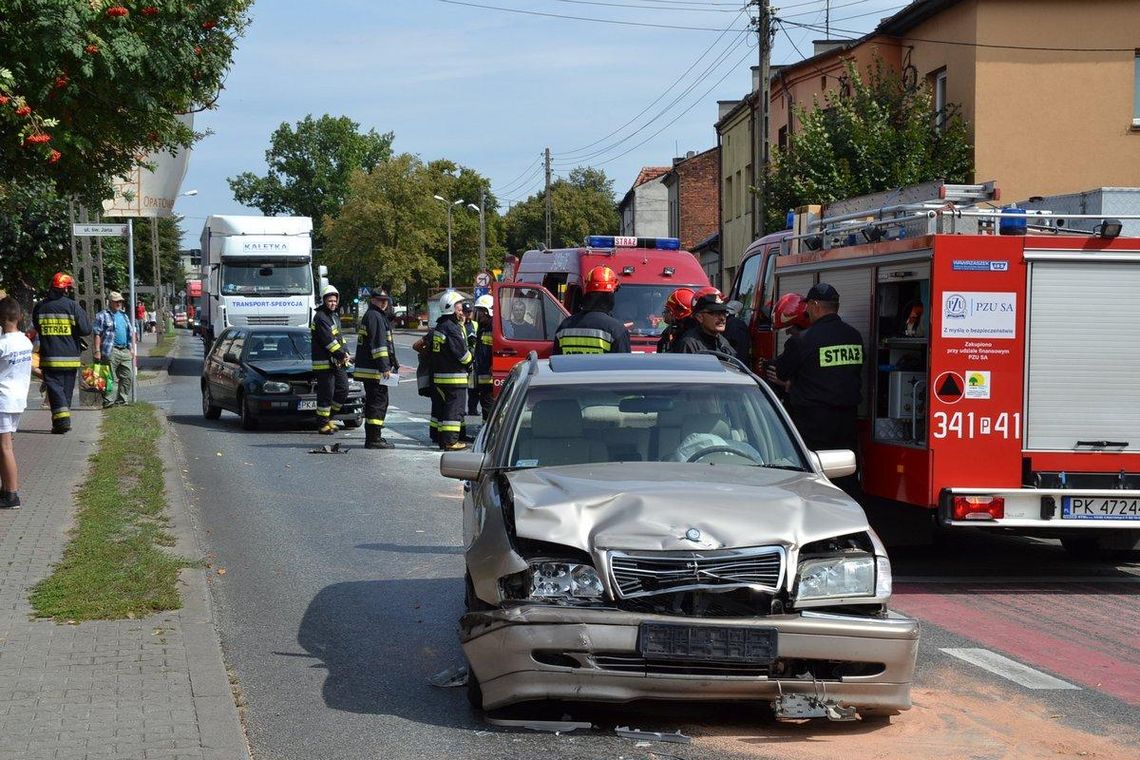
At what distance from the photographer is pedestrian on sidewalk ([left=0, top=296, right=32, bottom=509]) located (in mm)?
11062

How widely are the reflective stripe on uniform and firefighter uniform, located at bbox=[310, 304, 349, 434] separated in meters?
2.36

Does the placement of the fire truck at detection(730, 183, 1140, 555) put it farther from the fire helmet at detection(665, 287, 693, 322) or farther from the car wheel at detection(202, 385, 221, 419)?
the car wheel at detection(202, 385, 221, 419)

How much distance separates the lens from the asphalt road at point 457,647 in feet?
18.2

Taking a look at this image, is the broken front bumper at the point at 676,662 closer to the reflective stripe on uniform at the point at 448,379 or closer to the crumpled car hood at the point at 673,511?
the crumpled car hood at the point at 673,511

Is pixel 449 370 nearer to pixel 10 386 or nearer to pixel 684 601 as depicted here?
pixel 10 386

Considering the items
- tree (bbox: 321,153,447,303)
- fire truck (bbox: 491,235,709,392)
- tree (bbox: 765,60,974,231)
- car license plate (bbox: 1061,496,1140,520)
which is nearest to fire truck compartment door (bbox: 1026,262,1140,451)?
car license plate (bbox: 1061,496,1140,520)

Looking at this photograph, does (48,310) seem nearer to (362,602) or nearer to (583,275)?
(583,275)

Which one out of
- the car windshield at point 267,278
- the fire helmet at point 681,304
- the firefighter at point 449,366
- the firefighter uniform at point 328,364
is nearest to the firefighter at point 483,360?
the firefighter uniform at point 328,364

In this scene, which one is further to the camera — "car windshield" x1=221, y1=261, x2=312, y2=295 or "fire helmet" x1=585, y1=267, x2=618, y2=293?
"car windshield" x1=221, y1=261, x2=312, y2=295

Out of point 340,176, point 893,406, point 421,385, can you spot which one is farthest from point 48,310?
point 340,176

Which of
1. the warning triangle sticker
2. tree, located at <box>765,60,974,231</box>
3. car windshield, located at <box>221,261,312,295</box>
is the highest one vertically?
tree, located at <box>765,60,974,231</box>

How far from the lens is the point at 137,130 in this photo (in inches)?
515

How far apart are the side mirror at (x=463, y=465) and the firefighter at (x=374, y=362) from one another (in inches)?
414

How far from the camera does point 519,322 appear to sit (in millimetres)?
17672
